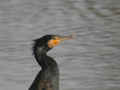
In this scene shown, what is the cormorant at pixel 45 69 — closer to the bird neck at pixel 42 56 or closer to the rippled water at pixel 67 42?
the bird neck at pixel 42 56

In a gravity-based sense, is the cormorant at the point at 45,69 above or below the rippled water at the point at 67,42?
above

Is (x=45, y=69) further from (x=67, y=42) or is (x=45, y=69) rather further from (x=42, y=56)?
(x=67, y=42)

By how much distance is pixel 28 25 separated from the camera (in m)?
10.0

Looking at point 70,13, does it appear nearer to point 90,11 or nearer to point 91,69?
point 90,11

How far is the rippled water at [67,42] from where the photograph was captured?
753 centimetres

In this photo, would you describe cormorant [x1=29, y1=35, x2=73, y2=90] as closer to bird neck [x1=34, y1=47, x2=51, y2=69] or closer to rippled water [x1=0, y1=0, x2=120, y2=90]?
bird neck [x1=34, y1=47, x2=51, y2=69]

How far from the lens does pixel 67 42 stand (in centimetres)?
916

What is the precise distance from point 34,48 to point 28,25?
4.09 m

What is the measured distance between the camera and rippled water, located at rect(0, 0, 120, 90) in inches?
297

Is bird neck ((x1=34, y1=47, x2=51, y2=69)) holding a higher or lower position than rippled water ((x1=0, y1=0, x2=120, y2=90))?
higher

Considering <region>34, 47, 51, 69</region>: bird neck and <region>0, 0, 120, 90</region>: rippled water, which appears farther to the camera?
<region>0, 0, 120, 90</region>: rippled water

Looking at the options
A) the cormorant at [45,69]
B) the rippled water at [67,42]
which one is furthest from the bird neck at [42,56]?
the rippled water at [67,42]

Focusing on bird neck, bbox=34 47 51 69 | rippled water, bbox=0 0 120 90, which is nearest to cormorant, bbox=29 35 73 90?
bird neck, bbox=34 47 51 69

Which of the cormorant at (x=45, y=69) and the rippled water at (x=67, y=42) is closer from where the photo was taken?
the cormorant at (x=45, y=69)
